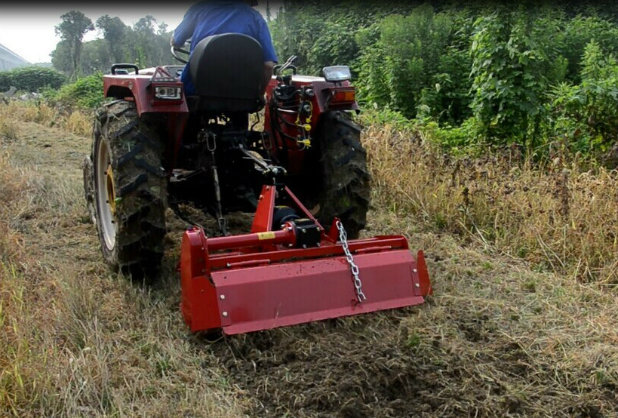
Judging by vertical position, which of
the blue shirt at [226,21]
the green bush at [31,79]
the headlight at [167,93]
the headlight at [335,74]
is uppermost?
the blue shirt at [226,21]

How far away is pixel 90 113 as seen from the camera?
14109 millimetres

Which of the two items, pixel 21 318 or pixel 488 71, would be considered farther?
pixel 488 71

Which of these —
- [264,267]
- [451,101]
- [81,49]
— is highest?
[264,267]

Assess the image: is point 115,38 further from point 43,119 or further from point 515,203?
point 515,203

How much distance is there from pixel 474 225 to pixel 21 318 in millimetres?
3225

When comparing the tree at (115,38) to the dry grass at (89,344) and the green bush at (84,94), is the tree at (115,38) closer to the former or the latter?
the green bush at (84,94)

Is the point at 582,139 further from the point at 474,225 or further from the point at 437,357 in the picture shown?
the point at 437,357

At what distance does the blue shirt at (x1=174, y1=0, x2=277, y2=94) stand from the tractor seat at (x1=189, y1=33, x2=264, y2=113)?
0.17 meters

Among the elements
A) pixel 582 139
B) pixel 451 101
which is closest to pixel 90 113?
pixel 451 101

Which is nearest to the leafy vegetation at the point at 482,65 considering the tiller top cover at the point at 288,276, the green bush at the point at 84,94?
the tiller top cover at the point at 288,276

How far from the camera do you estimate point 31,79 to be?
105 ft

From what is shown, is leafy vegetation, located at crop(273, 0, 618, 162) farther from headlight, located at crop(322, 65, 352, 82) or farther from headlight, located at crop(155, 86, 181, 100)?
headlight, located at crop(155, 86, 181, 100)

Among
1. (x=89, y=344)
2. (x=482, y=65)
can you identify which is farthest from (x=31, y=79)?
(x=89, y=344)

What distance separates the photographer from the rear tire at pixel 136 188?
332 cm
